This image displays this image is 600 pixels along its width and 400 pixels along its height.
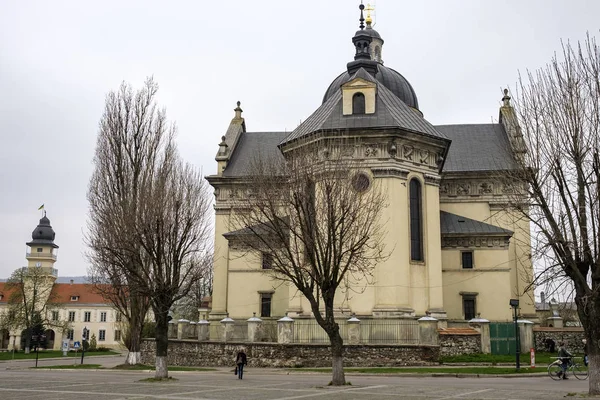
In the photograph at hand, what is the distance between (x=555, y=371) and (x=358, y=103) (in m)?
17.7

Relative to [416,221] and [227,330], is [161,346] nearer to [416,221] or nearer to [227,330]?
[227,330]

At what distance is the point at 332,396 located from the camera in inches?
648

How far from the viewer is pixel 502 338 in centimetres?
3006

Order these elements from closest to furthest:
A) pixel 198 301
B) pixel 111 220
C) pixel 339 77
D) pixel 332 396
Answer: pixel 332 396 < pixel 111 220 < pixel 339 77 < pixel 198 301

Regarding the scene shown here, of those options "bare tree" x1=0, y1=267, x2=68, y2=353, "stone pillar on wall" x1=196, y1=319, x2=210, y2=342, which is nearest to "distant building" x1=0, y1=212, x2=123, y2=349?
"bare tree" x1=0, y1=267, x2=68, y2=353

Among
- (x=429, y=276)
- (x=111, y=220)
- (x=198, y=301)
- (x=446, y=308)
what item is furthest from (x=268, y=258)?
(x=198, y=301)

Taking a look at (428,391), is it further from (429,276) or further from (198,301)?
(198,301)

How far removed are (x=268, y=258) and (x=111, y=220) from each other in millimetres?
7343

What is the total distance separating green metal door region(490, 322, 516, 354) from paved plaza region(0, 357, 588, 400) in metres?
6.84

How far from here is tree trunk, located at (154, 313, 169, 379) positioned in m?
23.1

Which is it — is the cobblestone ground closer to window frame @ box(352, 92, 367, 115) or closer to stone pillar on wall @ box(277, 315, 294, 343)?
stone pillar on wall @ box(277, 315, 294, 343)

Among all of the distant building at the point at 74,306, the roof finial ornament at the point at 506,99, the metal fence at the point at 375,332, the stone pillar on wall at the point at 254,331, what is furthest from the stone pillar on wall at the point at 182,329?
the distant building at the point at 74,306

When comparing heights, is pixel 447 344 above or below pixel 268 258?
below

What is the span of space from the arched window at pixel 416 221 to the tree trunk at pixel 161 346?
14678 millimetres
